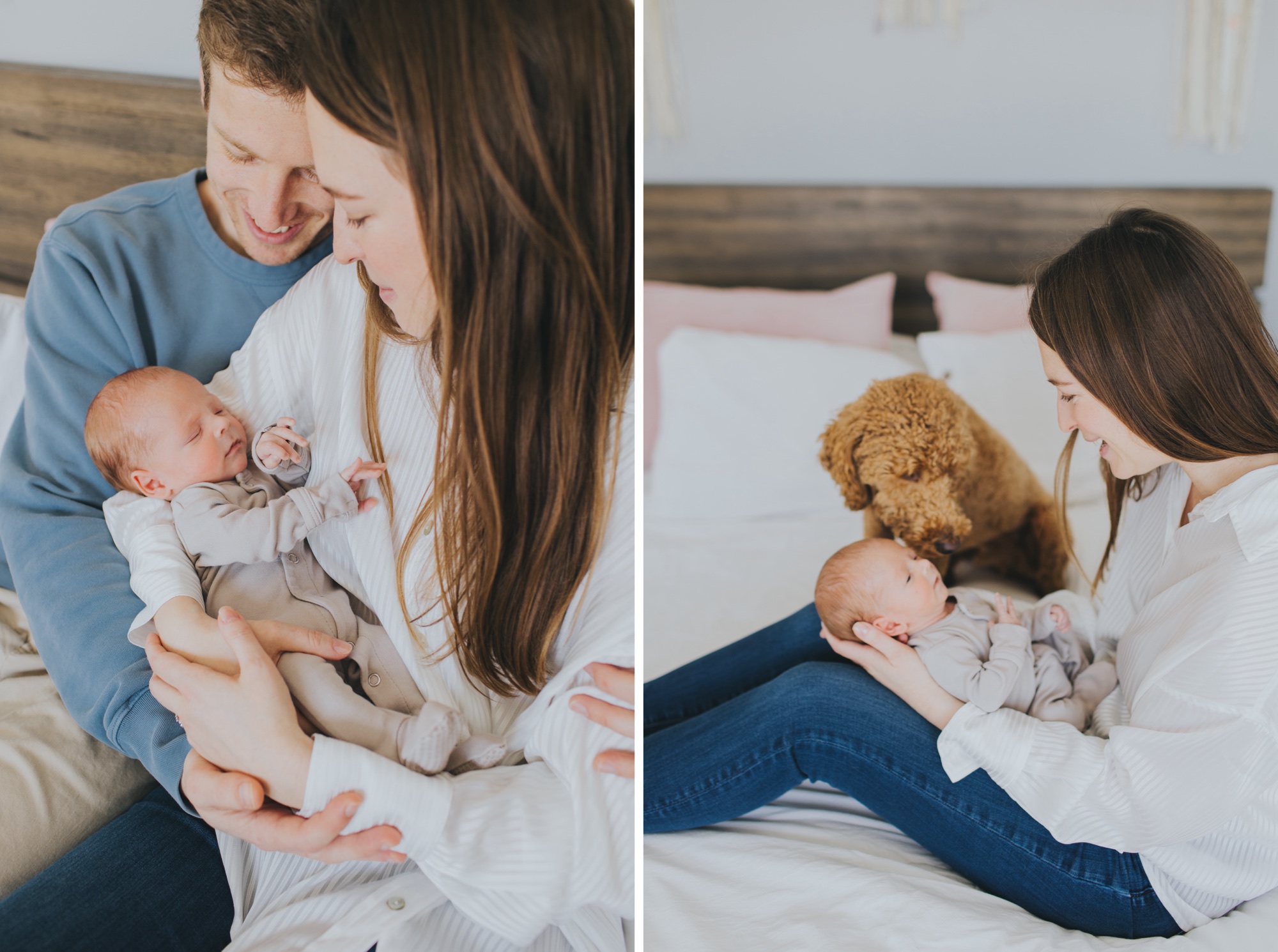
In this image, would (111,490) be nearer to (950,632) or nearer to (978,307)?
(950,632)

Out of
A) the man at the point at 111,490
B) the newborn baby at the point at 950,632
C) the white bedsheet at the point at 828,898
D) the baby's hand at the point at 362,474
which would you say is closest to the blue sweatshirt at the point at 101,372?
the man at the point at 111,490

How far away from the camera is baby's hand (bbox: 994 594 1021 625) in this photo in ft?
3.25

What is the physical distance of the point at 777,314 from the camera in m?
1.83

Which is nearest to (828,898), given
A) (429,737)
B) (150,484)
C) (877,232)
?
(429,737)

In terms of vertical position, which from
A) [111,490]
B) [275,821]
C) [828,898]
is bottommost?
[828,898]

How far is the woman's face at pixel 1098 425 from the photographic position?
0.87 metres

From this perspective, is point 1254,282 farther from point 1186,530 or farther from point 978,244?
point 1186,530

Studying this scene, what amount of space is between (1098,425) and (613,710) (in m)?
0.58

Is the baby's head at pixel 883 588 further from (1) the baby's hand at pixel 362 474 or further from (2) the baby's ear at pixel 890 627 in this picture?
(1) the baby's hand at pixel 362 474

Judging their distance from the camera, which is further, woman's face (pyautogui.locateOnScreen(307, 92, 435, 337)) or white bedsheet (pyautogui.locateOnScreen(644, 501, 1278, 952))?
white bedsheet (pyautogui.locateOnScreen(644, 501, 1278, 952))

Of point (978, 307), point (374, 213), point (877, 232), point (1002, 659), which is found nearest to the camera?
point (374, 213)

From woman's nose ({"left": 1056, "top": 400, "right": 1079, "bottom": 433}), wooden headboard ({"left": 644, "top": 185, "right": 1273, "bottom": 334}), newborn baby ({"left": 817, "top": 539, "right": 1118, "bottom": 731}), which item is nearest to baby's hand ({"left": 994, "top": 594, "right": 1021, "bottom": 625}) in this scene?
newborn baby ({"left": 817, "top": 539, "right": 1118, "bottom": 731})

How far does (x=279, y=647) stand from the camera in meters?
0.59

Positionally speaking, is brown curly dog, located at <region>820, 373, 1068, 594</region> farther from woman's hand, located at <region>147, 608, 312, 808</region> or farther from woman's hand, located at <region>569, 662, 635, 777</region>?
woman's hand, located at <region>147, 608, 312, 808</region>
